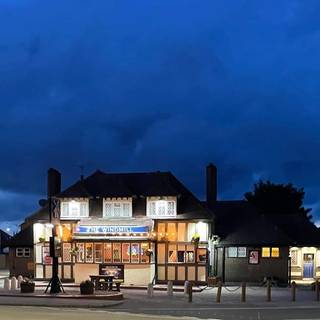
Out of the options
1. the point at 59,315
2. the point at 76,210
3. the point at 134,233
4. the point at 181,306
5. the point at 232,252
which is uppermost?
the point at 76,210

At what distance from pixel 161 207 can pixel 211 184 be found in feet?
25.8

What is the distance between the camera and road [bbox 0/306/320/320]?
22.9 metres

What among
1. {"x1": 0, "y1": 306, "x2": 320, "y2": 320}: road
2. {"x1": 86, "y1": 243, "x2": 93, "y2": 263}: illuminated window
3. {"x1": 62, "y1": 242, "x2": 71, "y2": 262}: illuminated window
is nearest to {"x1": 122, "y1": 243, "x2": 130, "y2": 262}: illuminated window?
{"x1": 86, "y1": 243, "x2": 93, "y2": 263}: illuminated window

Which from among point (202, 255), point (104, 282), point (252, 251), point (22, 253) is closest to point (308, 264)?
point (252, 251)

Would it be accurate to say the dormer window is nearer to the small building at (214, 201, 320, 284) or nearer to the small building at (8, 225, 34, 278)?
the small building at (214, 201, 320, 284)

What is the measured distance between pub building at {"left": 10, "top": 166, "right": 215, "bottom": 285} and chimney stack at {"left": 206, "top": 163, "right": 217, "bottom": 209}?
4.67 metres

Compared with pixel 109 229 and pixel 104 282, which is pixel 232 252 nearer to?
pixel 109 229

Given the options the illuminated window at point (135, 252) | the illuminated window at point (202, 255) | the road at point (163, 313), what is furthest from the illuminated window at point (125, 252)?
the road at point (163, 313)

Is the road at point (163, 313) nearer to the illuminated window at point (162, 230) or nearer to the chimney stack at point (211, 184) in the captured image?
the illuminated window at point (162, 230)

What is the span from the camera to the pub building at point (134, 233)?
146 feet

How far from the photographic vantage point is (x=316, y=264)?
2137 inches

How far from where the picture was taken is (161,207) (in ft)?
150

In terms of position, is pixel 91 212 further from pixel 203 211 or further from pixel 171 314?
pixel 171 314

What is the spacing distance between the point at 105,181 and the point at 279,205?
4075cm
